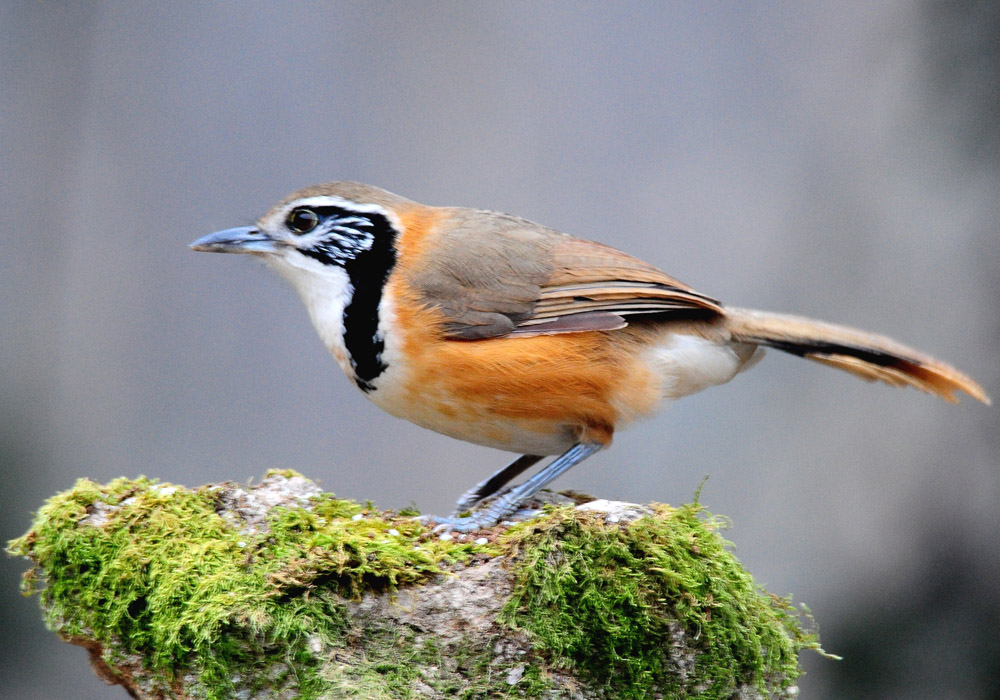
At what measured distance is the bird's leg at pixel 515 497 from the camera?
3596 millimetres

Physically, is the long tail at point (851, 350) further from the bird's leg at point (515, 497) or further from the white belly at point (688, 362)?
the bird's leg at point (515, 497)

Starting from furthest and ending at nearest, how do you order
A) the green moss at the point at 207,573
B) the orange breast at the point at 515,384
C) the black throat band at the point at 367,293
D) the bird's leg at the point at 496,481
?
the bird's leg at the point at 496,481 < the black throat band at the point at 367,293 < the orange breast at the point at 515,384 < the green moss at the point at 207,573

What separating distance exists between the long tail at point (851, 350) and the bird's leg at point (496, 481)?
47.6 inches

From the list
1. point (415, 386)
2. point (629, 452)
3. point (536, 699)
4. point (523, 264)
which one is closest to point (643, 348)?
point (523, 264)

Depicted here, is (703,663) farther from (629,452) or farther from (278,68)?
(278,68)

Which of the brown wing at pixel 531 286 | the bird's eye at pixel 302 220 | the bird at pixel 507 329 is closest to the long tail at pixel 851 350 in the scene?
the bird at pixel 507 329

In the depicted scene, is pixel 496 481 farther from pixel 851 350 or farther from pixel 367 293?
pixel 851 350

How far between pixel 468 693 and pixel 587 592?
1.67 ft

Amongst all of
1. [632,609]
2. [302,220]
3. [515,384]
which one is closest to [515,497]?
[515,384]

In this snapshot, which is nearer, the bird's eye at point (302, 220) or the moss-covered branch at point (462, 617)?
the moss-covered branch at point (462, 617)

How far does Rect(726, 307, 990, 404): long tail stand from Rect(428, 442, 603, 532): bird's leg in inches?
36.7

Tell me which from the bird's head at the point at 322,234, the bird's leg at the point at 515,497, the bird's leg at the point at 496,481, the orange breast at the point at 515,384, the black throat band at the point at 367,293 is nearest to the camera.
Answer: the bird's leg at the point at 515,497

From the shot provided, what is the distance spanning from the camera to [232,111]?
22.4 ft

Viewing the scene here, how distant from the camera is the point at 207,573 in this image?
10.2ft
